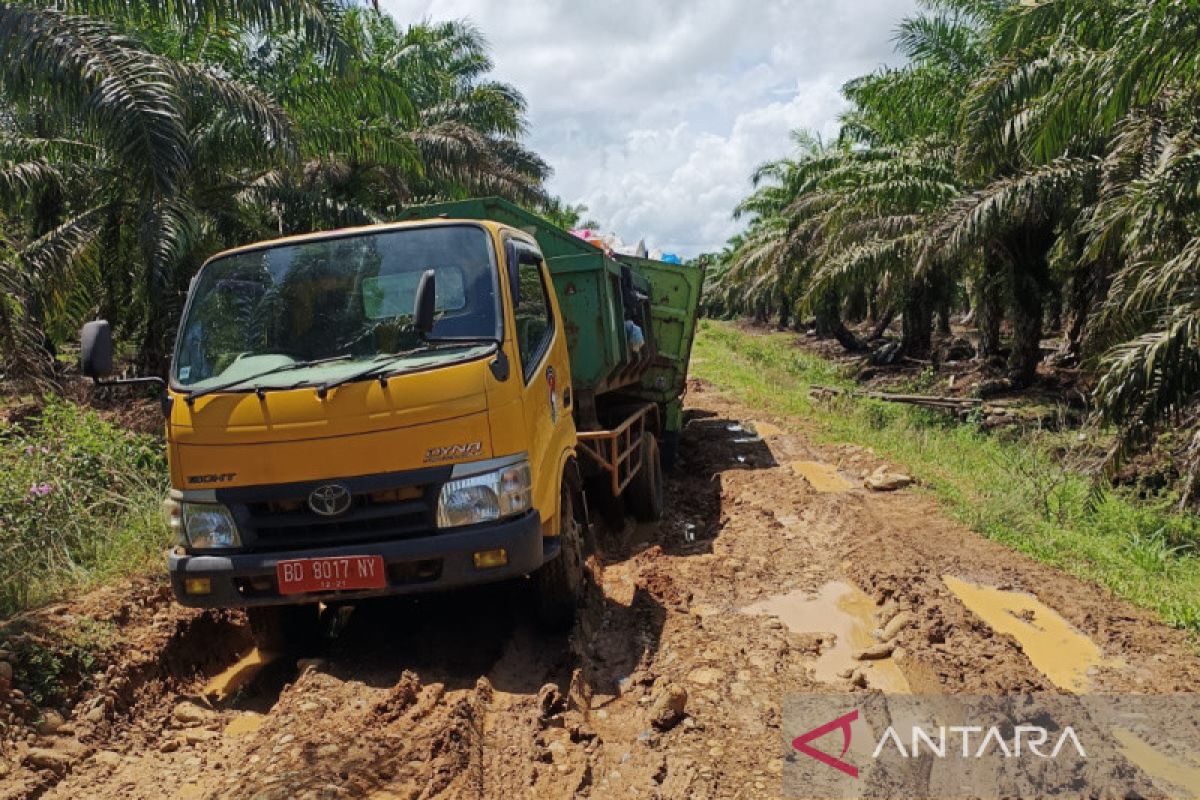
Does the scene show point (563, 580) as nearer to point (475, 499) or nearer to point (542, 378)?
point (475, 499)

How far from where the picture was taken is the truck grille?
3996 mm

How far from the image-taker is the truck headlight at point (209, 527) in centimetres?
409

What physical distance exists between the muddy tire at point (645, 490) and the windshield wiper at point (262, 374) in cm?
365

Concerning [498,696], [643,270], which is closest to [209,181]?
[643,270]

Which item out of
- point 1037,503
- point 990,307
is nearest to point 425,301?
point 1037,503

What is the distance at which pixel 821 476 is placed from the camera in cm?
944

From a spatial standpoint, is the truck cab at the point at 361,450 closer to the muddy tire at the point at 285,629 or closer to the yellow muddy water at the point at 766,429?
the muddy tire at the point at 285,629

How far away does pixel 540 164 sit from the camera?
20500mm

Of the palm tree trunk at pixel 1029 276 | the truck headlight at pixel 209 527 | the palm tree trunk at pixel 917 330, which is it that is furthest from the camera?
the palm tree trunk at pixel 917 330

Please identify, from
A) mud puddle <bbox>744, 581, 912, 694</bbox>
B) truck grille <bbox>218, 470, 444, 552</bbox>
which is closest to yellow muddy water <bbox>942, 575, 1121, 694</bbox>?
mud puddle <bbox>744, 581, 912, 694</bbox>

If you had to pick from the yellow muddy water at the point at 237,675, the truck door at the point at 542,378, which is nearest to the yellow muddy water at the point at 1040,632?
the truck door at the point at 542,378

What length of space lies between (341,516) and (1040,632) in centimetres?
392

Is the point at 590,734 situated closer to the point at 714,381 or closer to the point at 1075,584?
the point at 1075,584

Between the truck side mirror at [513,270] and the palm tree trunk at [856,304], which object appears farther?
the palm tree trunk at [856,304]
